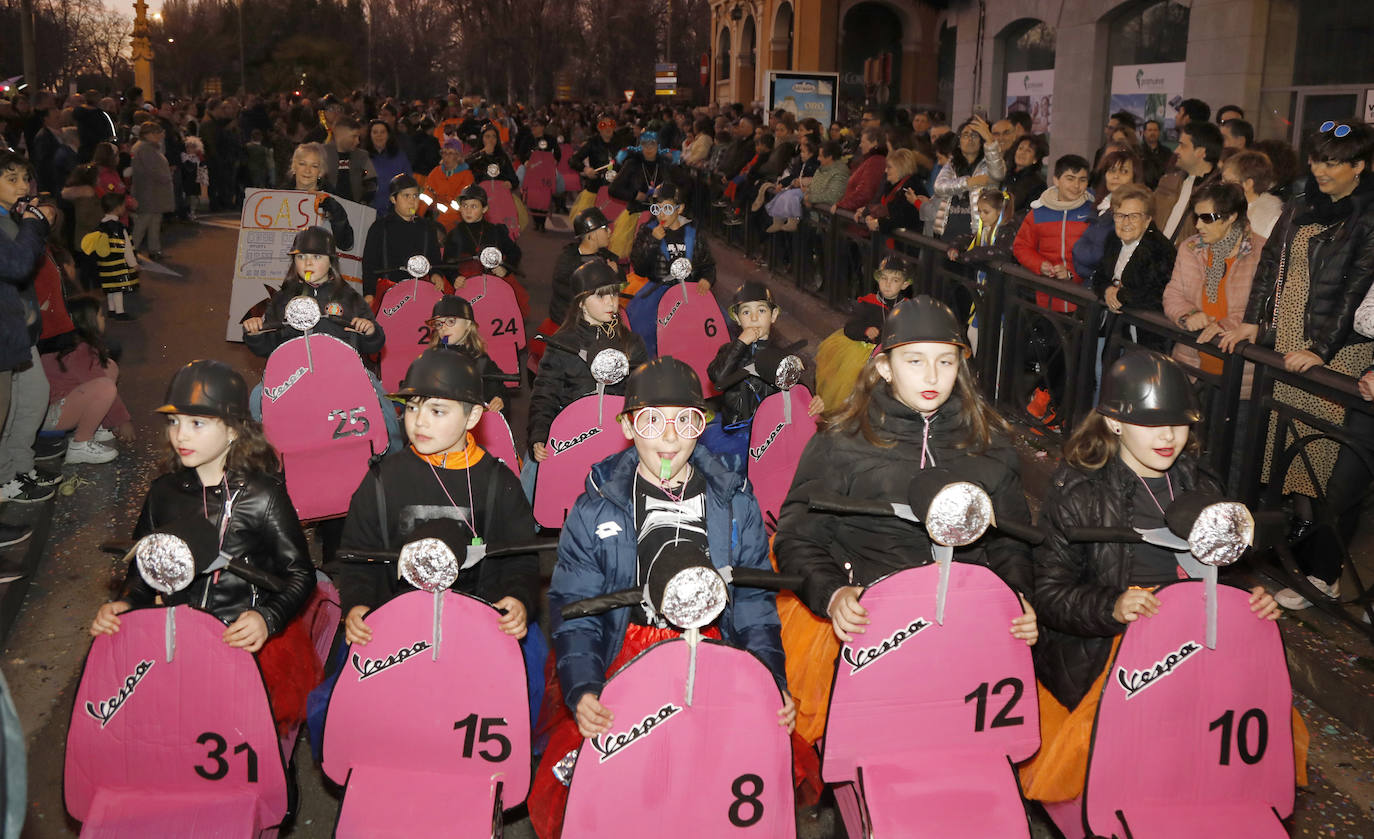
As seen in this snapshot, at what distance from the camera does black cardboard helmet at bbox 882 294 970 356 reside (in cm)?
350

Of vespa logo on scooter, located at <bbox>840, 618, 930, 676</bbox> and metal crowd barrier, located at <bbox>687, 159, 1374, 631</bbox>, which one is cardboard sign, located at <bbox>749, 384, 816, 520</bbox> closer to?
metal crowd barrier, located at <bbox>687, 159, 1374, 631</bbox>

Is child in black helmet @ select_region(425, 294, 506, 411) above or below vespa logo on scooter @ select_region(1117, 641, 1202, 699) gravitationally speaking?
above

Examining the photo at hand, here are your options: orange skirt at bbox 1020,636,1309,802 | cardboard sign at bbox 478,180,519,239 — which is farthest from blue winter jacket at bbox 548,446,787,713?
cardboard sign at bbox 478,180,519,239

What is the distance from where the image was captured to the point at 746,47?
1873 inches

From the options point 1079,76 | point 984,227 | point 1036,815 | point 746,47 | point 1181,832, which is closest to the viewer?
point 1181,832

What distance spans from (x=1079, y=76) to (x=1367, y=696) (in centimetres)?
1522

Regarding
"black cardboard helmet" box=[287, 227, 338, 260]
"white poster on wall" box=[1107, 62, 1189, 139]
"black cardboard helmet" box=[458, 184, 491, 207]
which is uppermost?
"white poster on wall" box=[1107, 62, 1189, 139]

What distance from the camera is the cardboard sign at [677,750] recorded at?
110 inches

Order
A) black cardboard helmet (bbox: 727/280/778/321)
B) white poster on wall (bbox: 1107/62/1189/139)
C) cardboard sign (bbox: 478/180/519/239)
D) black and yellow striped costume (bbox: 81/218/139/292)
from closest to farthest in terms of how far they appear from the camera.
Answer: black cardboard helmet (bbox: 727/280/778/321), black and yellow striped costume (bbox: 81/218/139/292), cardboard sign (bbox: 478/180/519/239), white poster on wall (bbox: 1107/62/1189/139)

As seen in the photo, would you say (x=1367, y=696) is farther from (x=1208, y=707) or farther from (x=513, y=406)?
(x=513, y=406)

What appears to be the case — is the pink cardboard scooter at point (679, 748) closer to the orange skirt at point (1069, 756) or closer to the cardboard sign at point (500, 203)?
the orange skirt at point (1069, 756)

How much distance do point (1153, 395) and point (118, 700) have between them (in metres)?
2.80

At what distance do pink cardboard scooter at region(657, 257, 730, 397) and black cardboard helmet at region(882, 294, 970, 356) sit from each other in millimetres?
4116

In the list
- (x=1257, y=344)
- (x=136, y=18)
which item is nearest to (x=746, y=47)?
(x=136, y=18)
